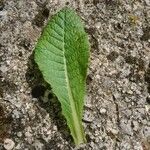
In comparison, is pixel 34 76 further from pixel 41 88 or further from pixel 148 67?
pixel 148 67

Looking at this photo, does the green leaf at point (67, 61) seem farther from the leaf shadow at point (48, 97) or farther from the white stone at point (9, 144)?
the white stone at point (9, 144)

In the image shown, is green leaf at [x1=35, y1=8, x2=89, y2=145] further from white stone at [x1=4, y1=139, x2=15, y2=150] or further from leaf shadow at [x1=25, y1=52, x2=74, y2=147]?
white stone at [x1=4, y1=139, x2=15, y2=150]

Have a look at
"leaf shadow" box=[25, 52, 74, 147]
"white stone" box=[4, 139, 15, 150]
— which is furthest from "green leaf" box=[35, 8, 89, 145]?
"white stone" box=[4, 139, 15, 150]

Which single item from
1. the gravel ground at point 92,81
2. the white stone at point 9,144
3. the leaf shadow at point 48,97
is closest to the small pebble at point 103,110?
the gravel ground at point 92,81

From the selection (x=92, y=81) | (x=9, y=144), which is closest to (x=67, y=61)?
(x=92, y=81)

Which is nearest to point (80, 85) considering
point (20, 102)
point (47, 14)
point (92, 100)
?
point (92, 100)

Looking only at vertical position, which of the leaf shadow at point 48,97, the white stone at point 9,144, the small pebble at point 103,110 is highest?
the leaf shadow at point 48,97

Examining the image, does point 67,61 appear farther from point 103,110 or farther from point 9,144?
point 9,144
